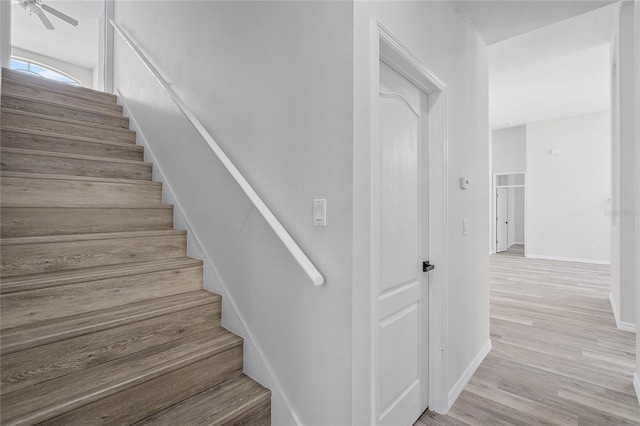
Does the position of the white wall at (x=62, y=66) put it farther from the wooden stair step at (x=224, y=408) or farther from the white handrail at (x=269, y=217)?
the wooden stair step at (x=224, y=408)

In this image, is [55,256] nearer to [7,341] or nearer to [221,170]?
[7,341]

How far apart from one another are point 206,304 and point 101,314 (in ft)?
1.66

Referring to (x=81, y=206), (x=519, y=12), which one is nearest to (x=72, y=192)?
(x=81, y=206)

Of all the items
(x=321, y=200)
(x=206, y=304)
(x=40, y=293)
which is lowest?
(x=206, y=304)

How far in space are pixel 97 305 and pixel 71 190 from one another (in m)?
0.89

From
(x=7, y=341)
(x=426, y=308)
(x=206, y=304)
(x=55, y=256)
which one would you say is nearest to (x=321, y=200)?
(x=206, y=304)

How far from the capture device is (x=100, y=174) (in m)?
2.45

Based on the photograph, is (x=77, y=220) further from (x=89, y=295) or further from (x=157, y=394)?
(x=157, y=394)

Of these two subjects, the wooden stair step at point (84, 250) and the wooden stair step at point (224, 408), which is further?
the wooden stair step at point (84, 250)

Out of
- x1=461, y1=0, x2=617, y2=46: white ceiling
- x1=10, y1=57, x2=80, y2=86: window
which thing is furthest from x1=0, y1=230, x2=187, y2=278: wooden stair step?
x1=10, y1=57, x2=80, y2=86: window

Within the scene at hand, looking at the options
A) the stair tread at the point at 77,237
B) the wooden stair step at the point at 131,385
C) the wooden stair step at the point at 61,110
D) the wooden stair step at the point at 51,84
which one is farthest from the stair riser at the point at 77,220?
the wooden stair step at the point at 51,84

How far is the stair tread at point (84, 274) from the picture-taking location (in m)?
1.49

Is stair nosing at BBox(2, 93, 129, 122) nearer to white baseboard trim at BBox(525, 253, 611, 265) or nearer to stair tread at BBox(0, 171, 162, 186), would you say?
stair tread at BBox(0, 171, 162, 186)

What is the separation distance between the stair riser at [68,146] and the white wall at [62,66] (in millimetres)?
5282
